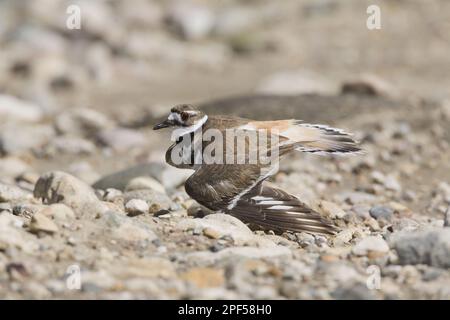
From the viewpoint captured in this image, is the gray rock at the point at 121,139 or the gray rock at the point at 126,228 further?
the gray rock at the point at 121,139

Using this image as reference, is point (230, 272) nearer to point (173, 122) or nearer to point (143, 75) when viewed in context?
point (173, 122)

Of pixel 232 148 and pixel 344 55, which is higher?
pixel 344 55

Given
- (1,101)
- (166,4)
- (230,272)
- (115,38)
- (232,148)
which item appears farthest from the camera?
(166,4)

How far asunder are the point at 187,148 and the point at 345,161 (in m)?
3.00

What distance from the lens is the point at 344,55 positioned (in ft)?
54.3

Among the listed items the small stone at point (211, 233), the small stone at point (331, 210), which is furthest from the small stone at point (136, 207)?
the small stone at point (331, 210)

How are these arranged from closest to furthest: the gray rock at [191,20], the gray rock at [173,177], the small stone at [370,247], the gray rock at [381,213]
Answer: the small stone at [370,247]
the gray rock at [381,213]
the gray rock at [173,177]
the gray rock at [191,20]

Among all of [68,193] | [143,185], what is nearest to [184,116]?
[143,185]

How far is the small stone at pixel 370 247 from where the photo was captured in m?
5.77

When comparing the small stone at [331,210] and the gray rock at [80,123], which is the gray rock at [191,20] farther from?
the small stone at [331,210]

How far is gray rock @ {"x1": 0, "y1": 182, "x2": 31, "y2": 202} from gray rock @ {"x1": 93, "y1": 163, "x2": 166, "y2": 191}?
125cm

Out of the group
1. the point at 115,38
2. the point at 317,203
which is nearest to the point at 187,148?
the point at 317,203

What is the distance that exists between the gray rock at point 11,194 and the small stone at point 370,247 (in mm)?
A: 2624
